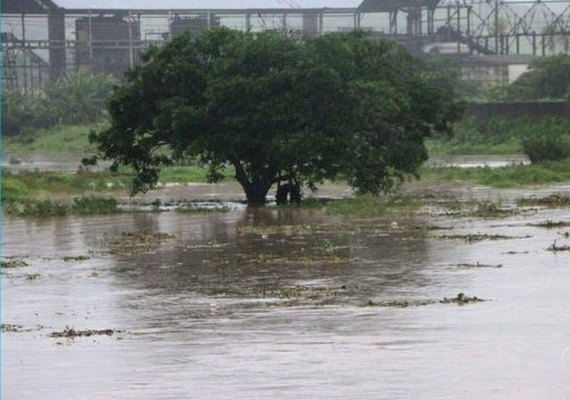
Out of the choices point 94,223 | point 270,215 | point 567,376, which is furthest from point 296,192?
point 567,376

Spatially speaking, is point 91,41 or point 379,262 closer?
point 379,262

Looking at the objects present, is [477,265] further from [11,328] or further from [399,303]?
[11,328]

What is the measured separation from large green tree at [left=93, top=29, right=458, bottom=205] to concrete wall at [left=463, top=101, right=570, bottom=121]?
27.2m

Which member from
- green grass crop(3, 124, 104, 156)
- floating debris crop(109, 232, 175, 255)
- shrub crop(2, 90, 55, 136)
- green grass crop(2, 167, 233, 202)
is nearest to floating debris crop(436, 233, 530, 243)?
floating debris crop(109, 232, 175, 255)

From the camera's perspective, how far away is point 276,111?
33.0 metres

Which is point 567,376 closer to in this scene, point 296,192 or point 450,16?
point 296,192

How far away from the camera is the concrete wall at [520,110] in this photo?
204 ft

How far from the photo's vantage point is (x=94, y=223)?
99.0 ft

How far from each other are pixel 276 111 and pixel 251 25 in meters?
50.1

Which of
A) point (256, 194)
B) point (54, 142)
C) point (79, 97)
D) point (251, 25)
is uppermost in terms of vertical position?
point (251, 25)

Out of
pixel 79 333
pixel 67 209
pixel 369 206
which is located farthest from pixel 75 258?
pixel 67 209

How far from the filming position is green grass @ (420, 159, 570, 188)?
132 feet

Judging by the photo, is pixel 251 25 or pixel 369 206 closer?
pixel 369 206

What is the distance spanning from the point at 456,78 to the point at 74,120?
19.5m
